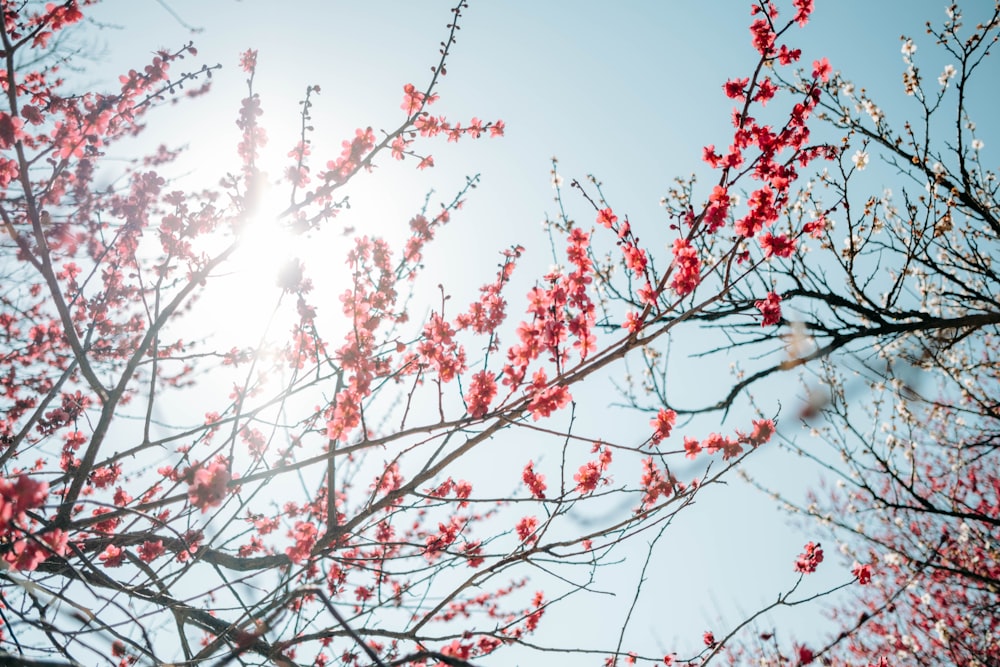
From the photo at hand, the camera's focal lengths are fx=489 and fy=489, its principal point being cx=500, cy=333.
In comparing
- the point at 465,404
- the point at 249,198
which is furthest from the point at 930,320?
the point at 249,198

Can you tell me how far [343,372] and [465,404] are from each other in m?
1.07

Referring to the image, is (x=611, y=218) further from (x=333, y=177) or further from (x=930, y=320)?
(x=930, y=320)

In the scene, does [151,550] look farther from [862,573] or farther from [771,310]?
[862,573]

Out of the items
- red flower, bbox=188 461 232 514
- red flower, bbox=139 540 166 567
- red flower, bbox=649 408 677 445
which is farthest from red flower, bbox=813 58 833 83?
red flower, bbox=139 540 166 567

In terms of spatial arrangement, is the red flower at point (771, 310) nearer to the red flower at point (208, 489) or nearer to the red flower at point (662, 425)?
the red flower at point (662, 425)

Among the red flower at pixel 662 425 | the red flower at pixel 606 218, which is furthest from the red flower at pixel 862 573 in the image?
the red flower at pixel 606 218

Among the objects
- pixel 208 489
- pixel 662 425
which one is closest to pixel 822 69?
pixel 662 425

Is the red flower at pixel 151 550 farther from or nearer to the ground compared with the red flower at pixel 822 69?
nearer to the ground

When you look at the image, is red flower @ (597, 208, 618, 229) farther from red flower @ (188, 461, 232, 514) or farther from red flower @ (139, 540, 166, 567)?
red flower @ (139, 540, 166, 567)

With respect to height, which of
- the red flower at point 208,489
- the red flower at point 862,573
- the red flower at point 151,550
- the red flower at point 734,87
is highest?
the red flower at point 734,87

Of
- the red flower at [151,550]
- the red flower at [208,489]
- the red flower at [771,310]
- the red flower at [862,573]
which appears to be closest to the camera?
the red flower at [208,489]

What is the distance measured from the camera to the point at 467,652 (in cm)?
439

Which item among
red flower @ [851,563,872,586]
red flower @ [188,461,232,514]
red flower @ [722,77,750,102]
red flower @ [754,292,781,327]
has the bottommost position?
red flower @ [851,563,872,586]

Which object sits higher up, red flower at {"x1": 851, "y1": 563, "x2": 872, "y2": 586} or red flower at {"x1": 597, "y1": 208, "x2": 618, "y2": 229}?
red flower at {"x1": 597, "y1": 208, "x2": 618, "y2": 229}
